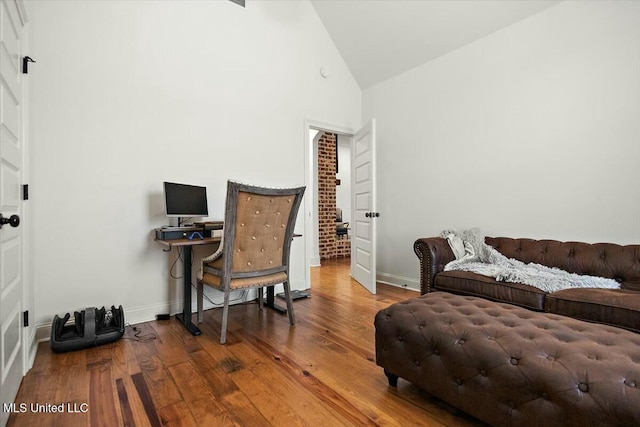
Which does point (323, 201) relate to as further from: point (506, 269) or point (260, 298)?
point (506, 269)

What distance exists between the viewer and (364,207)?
393 centimetres

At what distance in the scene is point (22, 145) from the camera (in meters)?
1.87

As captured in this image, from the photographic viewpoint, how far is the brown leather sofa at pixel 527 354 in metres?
1.04

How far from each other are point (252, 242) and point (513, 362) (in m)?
1.72

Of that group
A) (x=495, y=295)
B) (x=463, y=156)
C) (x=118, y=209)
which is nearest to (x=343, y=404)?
(x=495, y=295)

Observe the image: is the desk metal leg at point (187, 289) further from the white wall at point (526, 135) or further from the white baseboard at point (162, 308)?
the white wall at point (526, 135)

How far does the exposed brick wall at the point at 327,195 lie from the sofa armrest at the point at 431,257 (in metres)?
3.11

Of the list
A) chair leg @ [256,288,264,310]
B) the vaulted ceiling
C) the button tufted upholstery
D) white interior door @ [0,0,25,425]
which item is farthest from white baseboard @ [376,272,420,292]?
white interior door @ [0,0,25,425]

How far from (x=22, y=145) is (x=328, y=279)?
3353 millimetres

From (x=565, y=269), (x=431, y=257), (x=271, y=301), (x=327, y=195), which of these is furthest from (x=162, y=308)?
(x=327, y=195)

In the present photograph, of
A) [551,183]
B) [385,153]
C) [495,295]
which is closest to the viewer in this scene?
[495,295]

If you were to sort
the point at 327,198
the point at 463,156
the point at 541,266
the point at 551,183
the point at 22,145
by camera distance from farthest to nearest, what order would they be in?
the point at 327,198 → the point at 463,156 → the point at 551,183 → the point at 541,266 → the point at 22,145

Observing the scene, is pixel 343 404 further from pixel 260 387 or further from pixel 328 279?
pixel 328 279

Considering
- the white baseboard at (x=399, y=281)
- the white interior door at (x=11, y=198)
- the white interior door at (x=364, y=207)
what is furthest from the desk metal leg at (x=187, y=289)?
the white baseboard at (x=399, y=281)
